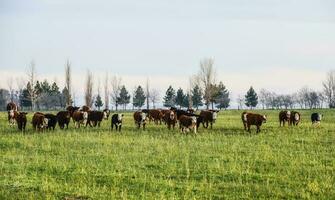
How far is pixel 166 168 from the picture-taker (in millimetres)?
15969

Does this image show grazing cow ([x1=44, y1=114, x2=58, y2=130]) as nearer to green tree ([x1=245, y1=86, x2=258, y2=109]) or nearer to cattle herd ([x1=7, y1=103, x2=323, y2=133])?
cattle herd ([x1=7, y1=103, x2=323, y2=133])

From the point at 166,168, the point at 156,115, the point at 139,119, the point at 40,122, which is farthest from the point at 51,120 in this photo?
the point at 166,168

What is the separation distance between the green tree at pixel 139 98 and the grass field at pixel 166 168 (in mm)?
106438

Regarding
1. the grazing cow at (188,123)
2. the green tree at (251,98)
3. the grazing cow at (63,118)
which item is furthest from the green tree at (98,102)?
the grazing cow at (188,123)

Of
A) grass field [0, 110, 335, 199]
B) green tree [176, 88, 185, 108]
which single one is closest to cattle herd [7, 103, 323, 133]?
grass field [0, 110, 335, 199]

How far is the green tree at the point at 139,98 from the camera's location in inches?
5162

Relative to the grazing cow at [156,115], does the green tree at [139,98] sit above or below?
above

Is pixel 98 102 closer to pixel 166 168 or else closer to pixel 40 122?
pixel 40 122

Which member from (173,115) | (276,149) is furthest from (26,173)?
(173,115)

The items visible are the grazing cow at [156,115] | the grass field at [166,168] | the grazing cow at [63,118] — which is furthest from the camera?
the grazing cow at [156,115]

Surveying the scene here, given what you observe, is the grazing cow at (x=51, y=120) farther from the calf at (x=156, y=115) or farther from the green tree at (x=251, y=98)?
the green tree at (x=251, y=98)

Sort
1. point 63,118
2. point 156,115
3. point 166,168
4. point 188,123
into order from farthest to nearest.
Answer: point 156,115 < point 63,118 < point 188,123 < point 166,168

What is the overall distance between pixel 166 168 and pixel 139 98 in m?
116

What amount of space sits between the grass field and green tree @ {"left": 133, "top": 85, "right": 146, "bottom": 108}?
106 metres
